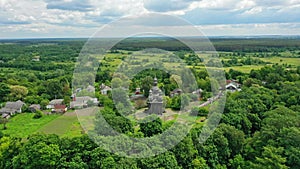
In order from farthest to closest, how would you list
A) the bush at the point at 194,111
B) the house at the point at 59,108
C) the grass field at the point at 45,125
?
the house at the point at 59,108
the bush at the point at 194,111
the grass field at the point at 45,125

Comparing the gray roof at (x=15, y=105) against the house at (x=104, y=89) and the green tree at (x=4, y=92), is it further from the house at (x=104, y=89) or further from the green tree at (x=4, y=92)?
the house at (x=104, y=89)

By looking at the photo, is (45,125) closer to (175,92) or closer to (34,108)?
(34,108)

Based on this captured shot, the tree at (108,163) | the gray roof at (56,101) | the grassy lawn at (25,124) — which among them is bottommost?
the grassy lawn at (25,124)

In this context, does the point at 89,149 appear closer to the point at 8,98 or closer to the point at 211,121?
the point at 211,121

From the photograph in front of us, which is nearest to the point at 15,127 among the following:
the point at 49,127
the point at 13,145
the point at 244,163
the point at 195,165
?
the point at 49,127

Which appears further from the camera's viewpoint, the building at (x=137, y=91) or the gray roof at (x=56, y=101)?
the building at (x=137, y=91)

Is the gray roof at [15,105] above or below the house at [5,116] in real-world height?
above

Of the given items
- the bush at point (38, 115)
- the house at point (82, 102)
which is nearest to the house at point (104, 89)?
the house at point (82, 102)

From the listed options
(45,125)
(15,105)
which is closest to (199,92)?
(45,125)
